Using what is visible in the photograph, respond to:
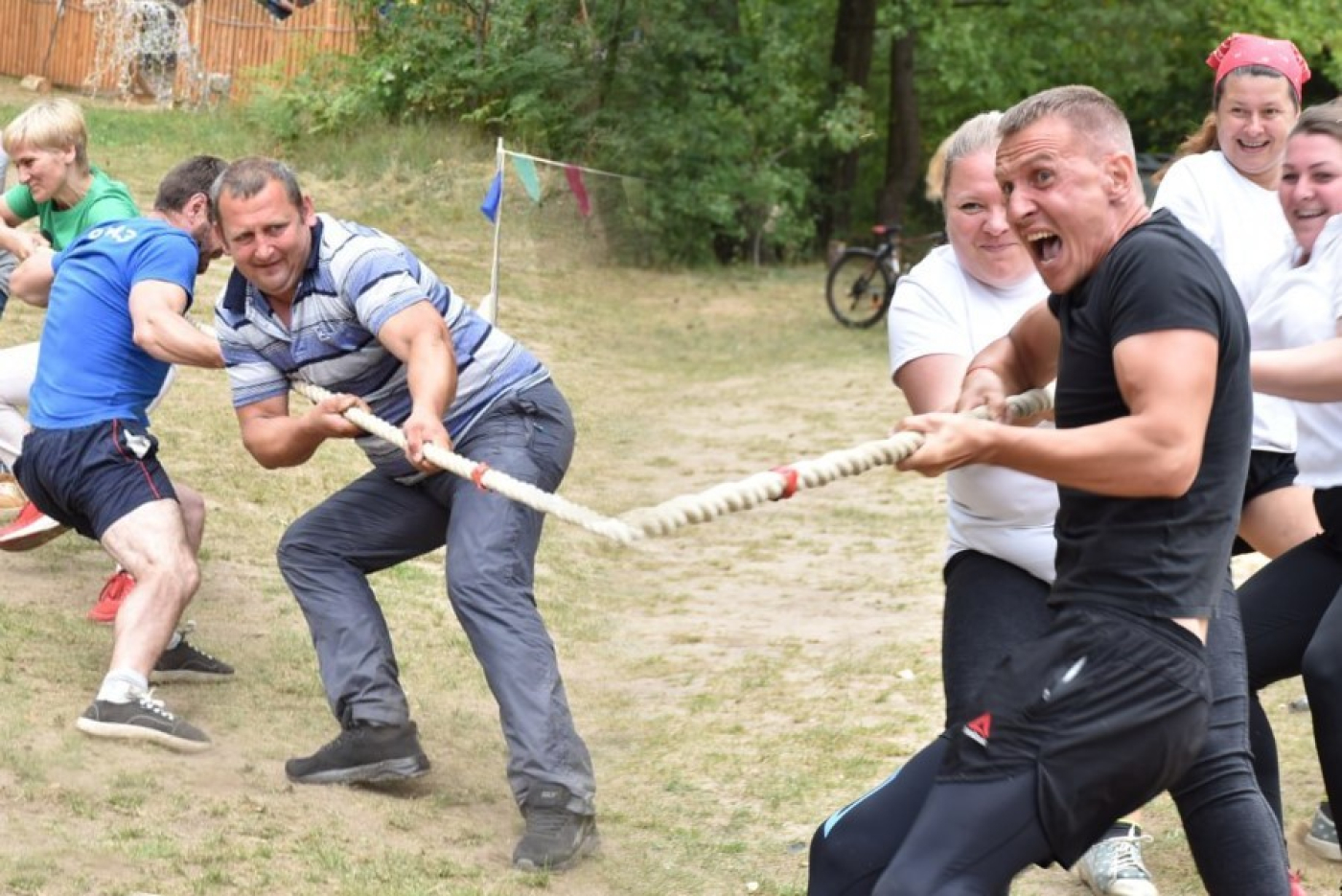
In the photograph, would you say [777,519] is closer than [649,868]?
No

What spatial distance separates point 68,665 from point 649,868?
7.12 ft

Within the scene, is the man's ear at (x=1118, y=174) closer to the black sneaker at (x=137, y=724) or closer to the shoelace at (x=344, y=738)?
the shoelace at (x=344, y=738)

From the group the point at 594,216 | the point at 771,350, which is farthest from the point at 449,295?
the point at 594,216

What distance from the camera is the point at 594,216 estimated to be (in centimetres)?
1867

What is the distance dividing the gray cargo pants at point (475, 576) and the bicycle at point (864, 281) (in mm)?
13219

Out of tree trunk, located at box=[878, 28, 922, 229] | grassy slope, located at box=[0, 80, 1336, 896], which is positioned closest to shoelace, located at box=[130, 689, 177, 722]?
grassy slope, located at box=[0, 80, 1336, 896]

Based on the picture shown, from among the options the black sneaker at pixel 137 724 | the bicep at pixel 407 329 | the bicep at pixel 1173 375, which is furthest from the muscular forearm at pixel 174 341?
the bicep at pixel 1173 375

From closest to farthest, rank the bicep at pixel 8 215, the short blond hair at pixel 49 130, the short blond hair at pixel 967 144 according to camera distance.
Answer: the short blond hair at pixel 967 144
the short blond hair at pixel 49 130
the bicep at pixel 8 215

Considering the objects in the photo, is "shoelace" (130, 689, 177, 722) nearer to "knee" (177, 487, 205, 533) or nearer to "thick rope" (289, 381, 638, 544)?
"knee" (177, 487, 205, 533)

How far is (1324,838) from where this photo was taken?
4691mm

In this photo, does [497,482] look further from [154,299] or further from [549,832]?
[154,299]

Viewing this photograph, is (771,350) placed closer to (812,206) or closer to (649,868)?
(812,206)

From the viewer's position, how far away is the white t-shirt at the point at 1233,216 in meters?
4.54

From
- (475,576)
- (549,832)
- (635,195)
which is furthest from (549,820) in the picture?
(635,195)
